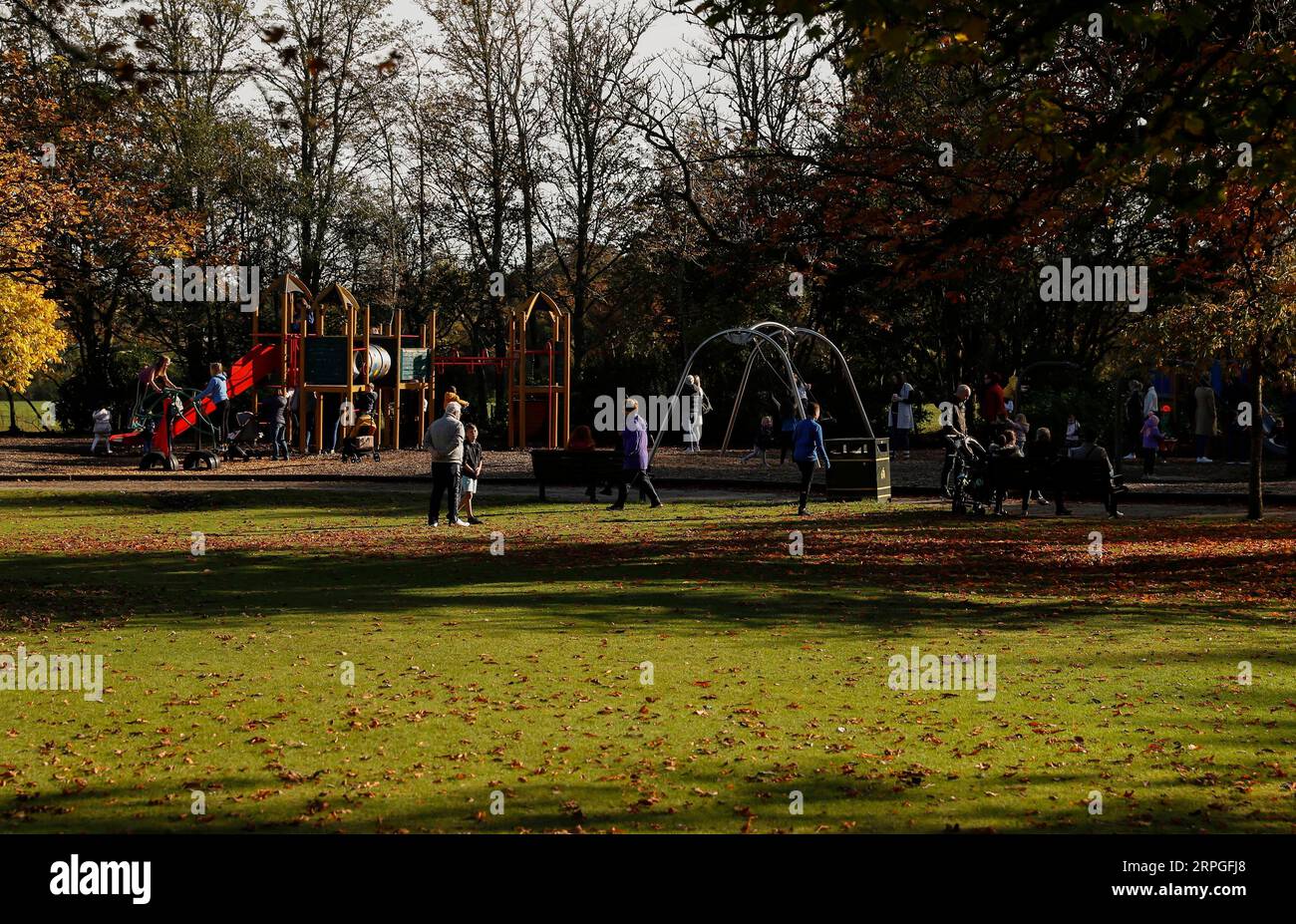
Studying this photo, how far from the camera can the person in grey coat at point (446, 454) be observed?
20.1 m

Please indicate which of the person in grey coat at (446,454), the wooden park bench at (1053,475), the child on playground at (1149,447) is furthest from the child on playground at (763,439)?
the person in grey coat at (446,454)

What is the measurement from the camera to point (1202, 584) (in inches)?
568

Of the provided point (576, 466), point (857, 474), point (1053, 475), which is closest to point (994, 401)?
point (857, 474)

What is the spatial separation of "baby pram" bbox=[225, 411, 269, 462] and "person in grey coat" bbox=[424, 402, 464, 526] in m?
15.8

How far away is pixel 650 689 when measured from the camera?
908cm

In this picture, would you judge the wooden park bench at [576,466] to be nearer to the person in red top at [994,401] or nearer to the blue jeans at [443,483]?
the blue jeans at [443,483]

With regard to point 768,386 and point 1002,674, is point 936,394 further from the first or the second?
point 1002,674

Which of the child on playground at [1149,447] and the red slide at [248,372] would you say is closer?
the child on playground at [1149,447]

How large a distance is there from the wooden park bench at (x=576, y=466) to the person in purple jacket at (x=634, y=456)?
1.20 metres

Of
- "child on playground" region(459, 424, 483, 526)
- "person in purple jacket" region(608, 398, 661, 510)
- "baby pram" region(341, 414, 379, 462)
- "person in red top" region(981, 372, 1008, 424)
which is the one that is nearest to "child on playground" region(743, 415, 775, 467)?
"person in red top" region(981, 372, 1008, 424)

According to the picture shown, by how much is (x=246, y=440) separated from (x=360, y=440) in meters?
6.95

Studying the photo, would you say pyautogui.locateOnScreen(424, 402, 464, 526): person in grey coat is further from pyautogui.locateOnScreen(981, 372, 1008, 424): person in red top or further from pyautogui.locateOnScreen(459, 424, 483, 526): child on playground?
pyautogui.locateOnScreen(981, 372, 1008, 424): person in red top

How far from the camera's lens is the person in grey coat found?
20.1 metres

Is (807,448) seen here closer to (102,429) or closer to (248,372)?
(248,372)
